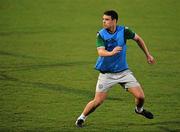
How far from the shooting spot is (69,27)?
29391mm

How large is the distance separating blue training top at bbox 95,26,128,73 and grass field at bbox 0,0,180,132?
1207 mm

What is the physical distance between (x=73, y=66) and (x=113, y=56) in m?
8.36

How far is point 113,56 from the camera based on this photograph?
1088 centimetres

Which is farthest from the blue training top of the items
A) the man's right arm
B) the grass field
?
the grass field

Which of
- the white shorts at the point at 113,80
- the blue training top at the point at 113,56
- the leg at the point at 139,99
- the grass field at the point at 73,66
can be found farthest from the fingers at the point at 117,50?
the grass field at the point at 73,66

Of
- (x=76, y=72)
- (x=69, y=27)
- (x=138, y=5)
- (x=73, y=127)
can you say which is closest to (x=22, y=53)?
(x=76, y=72)

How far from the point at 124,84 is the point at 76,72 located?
7.03 m

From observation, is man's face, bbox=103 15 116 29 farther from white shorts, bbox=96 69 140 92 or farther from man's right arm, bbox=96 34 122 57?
white shorts, bbox=96 69 140 92

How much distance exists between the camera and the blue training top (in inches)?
425

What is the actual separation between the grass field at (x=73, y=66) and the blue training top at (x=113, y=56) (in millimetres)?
1207

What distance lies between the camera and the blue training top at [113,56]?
10.8 m

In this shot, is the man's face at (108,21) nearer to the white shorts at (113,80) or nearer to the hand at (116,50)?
the hand at (116,50)

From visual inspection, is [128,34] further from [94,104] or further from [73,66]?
[73,66]

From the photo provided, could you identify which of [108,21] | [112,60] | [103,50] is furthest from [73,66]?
[103,50]
